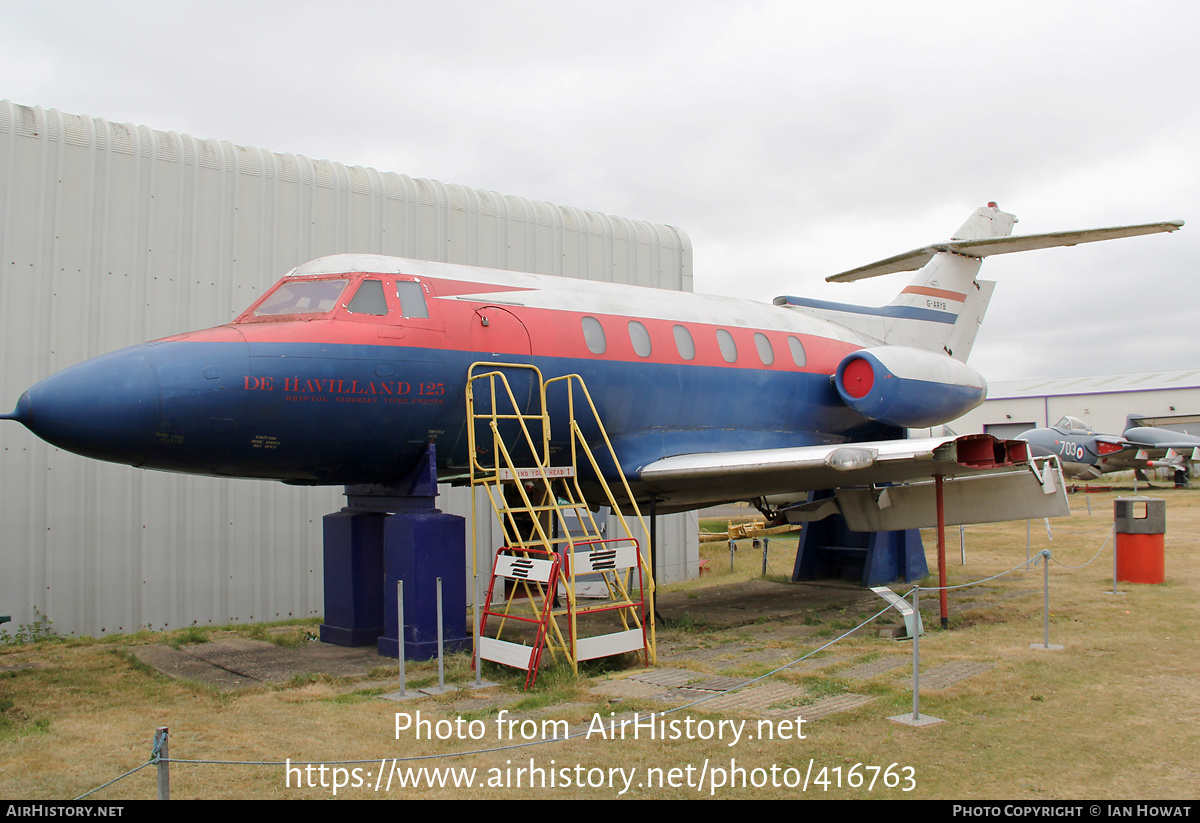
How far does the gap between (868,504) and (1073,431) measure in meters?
31.1

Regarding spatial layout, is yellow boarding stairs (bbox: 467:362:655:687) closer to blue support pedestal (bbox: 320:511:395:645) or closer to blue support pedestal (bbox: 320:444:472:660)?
blue support pedestal (bbox: 320:444:472:660)

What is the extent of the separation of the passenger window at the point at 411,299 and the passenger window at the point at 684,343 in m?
3.47

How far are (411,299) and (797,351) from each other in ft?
19.5

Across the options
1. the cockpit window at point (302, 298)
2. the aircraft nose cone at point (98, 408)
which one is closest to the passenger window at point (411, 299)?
the cockpit window at point (302, 298)

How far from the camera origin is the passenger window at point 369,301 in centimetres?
905

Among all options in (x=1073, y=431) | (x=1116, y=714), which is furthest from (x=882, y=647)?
(x=1073, y=431)

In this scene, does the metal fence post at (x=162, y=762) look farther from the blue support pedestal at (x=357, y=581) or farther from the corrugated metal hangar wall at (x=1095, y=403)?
the corrugated metal hangar wall at (x=1095, y=403)

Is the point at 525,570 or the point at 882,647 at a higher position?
the point at 525,570

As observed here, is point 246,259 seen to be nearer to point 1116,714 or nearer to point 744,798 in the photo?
point 744,798

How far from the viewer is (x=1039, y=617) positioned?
11266 mm

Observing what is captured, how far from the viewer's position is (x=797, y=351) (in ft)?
41.7

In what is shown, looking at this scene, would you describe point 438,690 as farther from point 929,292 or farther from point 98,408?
point 929,292

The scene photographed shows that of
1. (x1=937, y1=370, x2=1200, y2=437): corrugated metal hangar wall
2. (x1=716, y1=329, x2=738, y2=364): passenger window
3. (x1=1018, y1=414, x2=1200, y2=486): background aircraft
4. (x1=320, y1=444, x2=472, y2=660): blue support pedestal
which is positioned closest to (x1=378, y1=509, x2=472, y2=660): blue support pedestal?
(x1=320, y1=444, x2=472, y2=660): blue support pedestal

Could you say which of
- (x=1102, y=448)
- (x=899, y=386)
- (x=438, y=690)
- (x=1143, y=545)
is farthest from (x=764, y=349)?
(x=1102, y=448)
